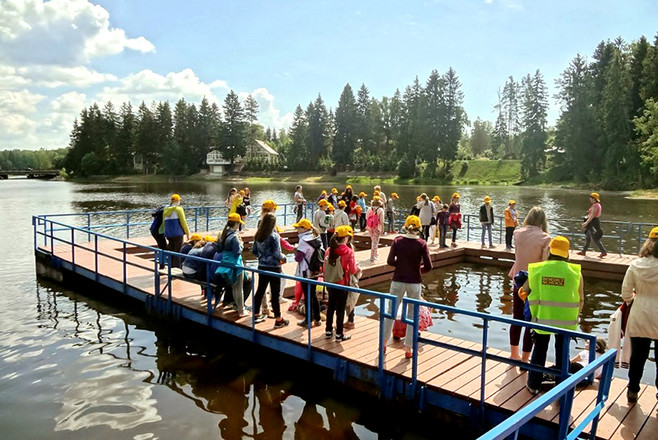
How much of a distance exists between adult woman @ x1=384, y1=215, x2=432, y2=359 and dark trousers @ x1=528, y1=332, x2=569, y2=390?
1.78m

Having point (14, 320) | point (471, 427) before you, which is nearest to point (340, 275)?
point (471, 427)

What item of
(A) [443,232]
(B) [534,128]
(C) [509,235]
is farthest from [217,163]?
(C) [509,235]

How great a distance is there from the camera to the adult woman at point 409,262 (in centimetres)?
723

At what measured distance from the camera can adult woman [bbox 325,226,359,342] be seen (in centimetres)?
761

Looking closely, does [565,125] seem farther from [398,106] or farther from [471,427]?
[471,427]

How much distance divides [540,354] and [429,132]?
283 feet

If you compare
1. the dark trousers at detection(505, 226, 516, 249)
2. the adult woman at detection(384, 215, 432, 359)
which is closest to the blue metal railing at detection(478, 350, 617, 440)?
the adult woman at detection(384, 215, 432, 359)

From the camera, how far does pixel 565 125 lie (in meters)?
79.1

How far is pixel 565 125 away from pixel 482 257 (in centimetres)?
7152

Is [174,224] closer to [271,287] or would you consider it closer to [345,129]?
[271,287]

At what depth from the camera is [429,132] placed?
8869 centimetres

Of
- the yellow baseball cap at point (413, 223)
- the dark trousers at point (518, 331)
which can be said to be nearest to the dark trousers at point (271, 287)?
the yellow baseball cap at point (413, 223)

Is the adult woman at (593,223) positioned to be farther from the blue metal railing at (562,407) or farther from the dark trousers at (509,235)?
the blue metal railing at (562,407)

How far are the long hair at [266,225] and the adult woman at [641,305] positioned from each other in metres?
5.17
